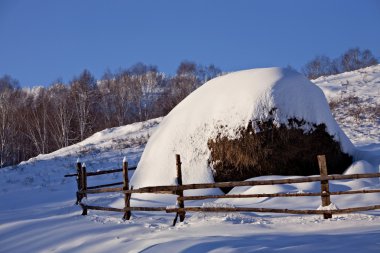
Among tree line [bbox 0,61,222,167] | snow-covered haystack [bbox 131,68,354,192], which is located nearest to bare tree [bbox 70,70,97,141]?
tree line [bbox 0,61,222,167]

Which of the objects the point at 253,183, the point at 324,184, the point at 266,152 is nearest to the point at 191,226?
the point at 253,183

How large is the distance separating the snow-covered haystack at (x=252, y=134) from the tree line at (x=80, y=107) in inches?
990

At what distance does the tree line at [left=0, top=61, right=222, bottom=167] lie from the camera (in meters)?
37.0

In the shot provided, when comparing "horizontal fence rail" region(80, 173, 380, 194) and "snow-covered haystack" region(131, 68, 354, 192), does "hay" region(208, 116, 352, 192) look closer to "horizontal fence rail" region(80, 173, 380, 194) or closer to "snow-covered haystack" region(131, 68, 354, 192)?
"snow-covered haystack" region(131, 68, 354, 192)

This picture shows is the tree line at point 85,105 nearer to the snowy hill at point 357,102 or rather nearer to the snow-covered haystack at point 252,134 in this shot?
the snowy hill at point 357,102

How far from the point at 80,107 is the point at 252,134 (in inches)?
1173

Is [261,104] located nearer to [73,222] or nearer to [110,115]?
[73,222]

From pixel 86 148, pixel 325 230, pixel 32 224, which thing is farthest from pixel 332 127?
pixel 86 148

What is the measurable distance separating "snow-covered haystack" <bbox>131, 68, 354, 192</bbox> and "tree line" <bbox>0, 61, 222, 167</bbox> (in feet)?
82.5

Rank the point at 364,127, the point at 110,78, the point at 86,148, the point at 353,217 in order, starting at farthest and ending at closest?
the point at 110,78 < the point at 86,148 < the point at 364,127 < the point at 353,217

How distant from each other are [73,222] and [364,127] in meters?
15.5

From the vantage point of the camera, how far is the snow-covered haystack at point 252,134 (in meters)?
9.50

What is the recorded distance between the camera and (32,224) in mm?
8695

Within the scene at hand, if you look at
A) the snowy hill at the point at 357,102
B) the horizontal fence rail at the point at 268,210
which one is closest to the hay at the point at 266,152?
the horizontal fence rail at the point at 268,210
